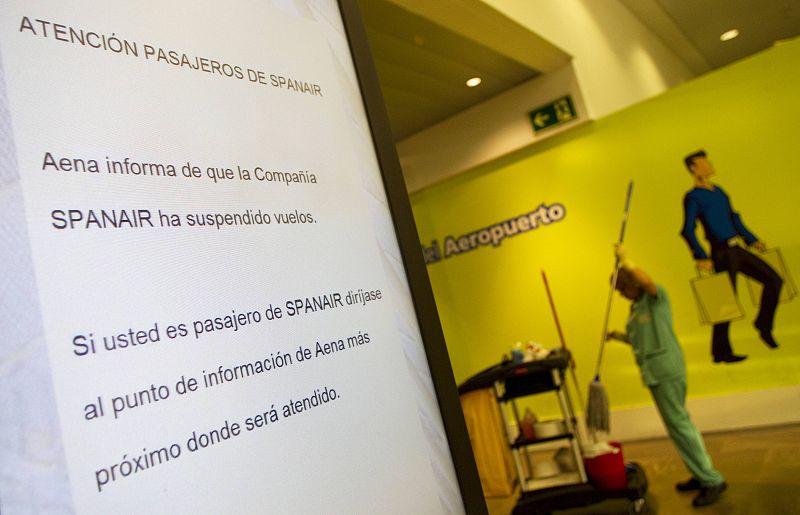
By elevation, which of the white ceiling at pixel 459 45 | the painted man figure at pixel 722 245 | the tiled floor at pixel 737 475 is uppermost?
the white ceiling at pixel 459 45

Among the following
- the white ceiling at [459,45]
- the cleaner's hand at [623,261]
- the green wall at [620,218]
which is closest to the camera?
the cleaner's hand at [623,261]

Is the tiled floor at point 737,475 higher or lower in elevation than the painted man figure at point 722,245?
lower

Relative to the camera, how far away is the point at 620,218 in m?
4.95

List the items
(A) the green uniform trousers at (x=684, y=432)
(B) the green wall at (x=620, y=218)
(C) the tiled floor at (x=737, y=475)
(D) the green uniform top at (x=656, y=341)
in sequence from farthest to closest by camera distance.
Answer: (B) the green wall at (x=620, y=218)
(D) the green uniform top at (x=656, y=341)
(A) the green uniform trousers at (x=684, y=432)
(C) the tiled floor at (x=737, y=475)

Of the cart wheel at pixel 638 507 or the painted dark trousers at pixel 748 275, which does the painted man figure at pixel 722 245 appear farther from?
the cart wheel at pixel 638 507

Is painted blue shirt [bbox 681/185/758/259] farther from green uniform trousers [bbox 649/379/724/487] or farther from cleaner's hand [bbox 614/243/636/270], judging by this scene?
green uniform trousers [bbox 649/379/724/487]

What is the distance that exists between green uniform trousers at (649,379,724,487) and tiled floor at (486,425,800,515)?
6.3 inches

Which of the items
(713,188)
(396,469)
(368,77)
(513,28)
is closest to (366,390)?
(396,469)

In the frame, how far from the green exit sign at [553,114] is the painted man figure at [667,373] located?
205 centimetres

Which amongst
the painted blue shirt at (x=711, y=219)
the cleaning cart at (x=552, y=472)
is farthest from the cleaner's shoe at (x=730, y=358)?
the cleaning cart at (x=552, y=472)

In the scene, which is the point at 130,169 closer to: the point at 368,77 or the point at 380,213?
the point at 380,213

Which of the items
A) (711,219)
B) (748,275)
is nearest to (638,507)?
(748,275)

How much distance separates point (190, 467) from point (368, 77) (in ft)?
3.01

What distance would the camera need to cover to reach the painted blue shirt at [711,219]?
14.3 feet
